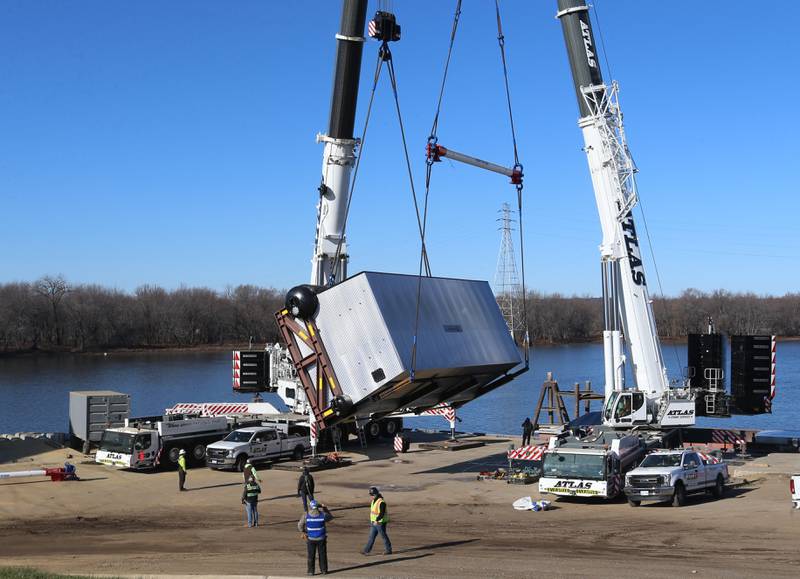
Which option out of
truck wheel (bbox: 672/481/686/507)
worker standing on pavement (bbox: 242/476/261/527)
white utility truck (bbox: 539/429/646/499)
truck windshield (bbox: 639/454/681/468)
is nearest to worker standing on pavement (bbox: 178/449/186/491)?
worker standing on pavement (bbox: 242/476/261/527)

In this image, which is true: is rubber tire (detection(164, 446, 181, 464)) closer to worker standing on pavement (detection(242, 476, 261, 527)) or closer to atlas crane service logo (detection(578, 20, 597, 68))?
worker standing on pavement (detection(242, 476, 261, 527))

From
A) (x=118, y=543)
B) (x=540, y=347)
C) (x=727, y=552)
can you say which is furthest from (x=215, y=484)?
(x=540, y=347)

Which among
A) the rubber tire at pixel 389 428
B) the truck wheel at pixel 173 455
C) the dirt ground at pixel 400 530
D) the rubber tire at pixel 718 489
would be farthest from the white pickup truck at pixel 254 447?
the rubber tire at pixel 718 489

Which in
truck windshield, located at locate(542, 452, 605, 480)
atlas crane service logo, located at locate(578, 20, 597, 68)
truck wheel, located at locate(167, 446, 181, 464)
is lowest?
truck wheel, located at locate(167, 446, 181, 464)

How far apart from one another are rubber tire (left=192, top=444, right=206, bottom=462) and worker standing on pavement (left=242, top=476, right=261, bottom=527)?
11.3 m

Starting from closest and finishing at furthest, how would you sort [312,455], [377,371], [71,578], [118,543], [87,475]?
1. [71,578]
2. [118,543]
3. [377,371]
4. [87,475]
5. [312,455]

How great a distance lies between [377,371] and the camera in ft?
83.8

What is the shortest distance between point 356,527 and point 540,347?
137 m

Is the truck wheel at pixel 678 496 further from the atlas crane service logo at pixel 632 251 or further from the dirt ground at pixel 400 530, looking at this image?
the atlas crane service logo at pixel 632 251

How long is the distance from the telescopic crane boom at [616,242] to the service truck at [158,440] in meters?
14.4

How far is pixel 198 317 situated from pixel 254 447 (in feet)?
411

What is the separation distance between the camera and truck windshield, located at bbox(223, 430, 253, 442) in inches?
1183

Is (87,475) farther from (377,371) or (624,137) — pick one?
(624,137)

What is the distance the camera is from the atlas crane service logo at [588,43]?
28422 mm
